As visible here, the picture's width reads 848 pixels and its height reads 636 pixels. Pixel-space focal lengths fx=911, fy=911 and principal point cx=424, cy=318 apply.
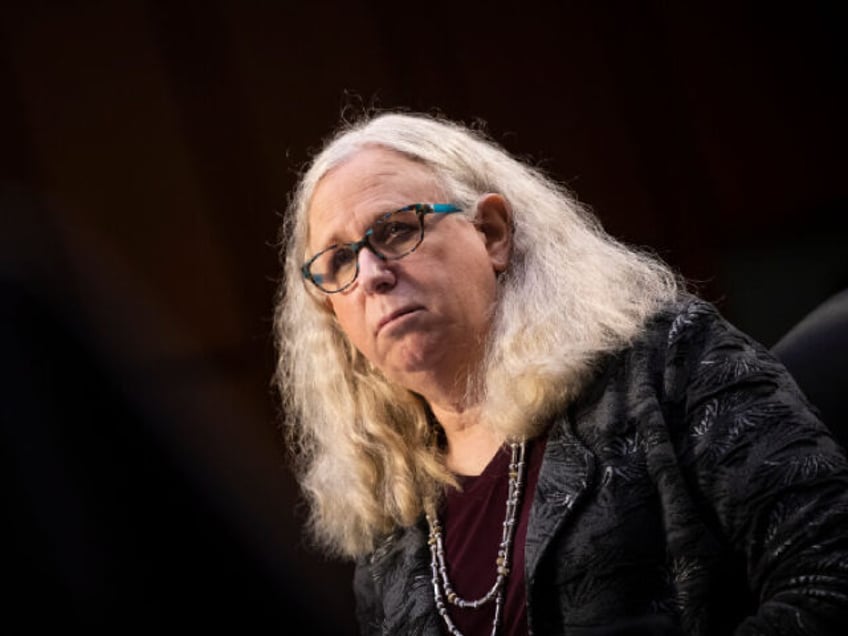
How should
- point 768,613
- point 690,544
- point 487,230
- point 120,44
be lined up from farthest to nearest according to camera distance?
point 120,44 → point 487,230 → point 690,544 → point 768,613

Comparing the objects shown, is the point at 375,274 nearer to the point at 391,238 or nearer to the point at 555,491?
the point at 391,238

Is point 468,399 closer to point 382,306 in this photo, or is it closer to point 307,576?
point 382,306

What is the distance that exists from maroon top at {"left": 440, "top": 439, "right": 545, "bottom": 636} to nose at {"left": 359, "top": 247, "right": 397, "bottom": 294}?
11.2 inches

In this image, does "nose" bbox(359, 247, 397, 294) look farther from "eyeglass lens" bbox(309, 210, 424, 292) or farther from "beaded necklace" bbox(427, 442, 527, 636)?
"beaded necklace" bbox(427, 442, 527, 636)

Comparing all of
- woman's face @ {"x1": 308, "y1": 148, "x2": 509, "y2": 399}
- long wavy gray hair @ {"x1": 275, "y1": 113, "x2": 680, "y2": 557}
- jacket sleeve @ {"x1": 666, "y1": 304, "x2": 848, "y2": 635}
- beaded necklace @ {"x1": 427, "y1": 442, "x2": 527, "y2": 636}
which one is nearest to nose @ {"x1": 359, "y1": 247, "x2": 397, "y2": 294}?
woman's face @ {"x1": 308, "y1": 148, "x2": 509, "y2": 399}

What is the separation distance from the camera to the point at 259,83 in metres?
2.09

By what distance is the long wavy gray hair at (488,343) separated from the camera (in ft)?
4.02

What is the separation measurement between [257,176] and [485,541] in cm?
112

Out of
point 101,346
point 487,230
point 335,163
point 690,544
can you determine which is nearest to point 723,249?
point 487,230

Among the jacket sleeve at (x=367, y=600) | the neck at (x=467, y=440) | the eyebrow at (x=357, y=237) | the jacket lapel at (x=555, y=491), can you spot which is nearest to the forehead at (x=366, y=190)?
the eyebrow at (x=357, y=237)

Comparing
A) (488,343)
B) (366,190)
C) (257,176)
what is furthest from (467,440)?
(257,176)

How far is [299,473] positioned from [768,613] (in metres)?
1.13

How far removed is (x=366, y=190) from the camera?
Result: 4.45 feet

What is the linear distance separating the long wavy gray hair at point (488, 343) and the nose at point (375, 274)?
6.5 inches
